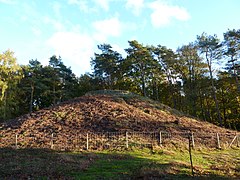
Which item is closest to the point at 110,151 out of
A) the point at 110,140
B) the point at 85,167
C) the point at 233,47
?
the point at 110,140

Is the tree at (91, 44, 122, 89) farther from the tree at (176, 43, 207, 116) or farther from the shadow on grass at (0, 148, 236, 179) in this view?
the shadow on grass at (0, 148, 236, 179)

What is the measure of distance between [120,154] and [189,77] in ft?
79.9

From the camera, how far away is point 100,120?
20.2m

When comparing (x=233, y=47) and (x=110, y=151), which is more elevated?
(x=233, y=47)

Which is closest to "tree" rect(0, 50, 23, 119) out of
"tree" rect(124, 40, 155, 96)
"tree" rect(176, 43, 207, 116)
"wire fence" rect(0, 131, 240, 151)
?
"wire fence" rect(0, 131, 240, 151)

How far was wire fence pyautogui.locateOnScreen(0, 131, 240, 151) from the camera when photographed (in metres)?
15.2

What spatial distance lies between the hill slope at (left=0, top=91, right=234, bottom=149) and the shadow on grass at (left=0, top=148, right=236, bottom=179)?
4.63 meters

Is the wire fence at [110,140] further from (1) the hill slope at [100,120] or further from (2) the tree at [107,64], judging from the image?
(2) the tree at [107,64]

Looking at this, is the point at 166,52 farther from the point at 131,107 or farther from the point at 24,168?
the point at 24,168

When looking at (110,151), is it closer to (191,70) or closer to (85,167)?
(85,167)

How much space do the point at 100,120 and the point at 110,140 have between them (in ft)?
14.5

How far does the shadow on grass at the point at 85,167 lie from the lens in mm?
9023

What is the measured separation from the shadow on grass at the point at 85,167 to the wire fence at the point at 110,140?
69.2 inches

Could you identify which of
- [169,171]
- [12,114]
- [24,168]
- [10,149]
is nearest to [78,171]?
[24,168]
